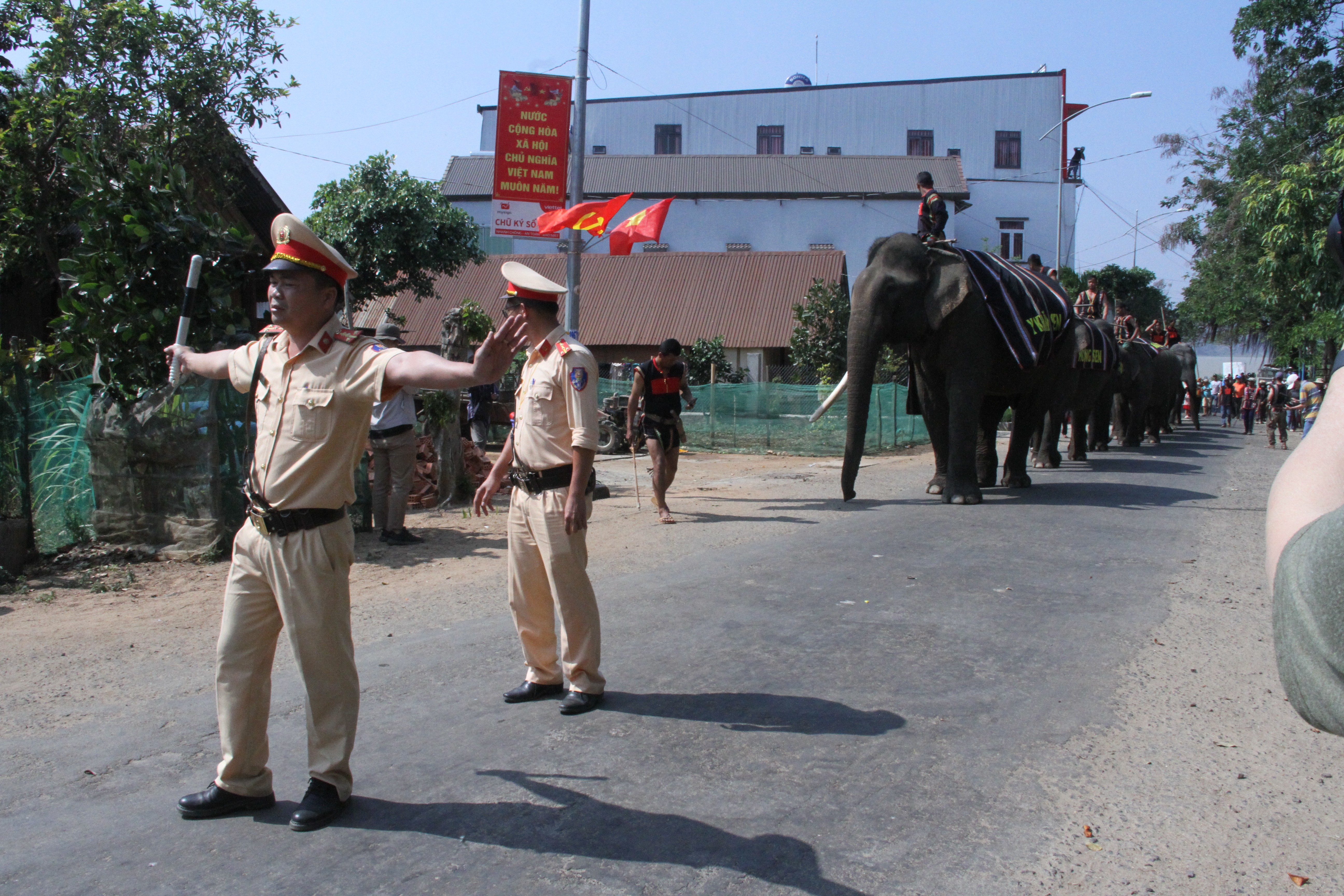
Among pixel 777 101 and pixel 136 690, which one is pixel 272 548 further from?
pixel 777 101

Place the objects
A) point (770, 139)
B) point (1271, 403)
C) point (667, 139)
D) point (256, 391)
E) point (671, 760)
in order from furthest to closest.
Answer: point (667, 139), point (770, 139), point (1271, 403), point (671, 760), point (256, 391)

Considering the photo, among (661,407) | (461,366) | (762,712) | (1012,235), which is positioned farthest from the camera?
(1012,235)

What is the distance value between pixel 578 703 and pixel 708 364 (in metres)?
25.9

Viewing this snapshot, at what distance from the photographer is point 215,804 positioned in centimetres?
362

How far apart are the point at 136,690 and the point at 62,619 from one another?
1939 mm

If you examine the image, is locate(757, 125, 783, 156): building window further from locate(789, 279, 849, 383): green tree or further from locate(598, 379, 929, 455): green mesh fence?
locate(598, 379, 929, 455): green mesh fence

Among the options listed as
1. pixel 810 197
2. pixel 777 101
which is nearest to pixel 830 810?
pixel 810 197

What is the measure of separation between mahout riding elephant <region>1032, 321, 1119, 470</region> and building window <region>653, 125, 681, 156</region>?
4221 cm

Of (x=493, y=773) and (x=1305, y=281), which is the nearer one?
(x=493, y=773)

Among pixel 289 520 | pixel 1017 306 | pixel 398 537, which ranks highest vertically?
pixel 1017 306

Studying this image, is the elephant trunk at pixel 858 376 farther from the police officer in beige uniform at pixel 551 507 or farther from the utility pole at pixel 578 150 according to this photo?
the police officer in beige uniform at pixel 551 507

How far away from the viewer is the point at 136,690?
17.3 ft

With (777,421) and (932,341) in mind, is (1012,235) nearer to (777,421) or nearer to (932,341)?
(777,421)

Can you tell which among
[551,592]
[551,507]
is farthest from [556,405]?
[551,592]
